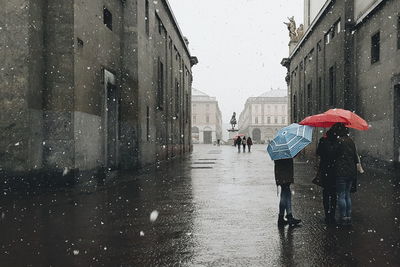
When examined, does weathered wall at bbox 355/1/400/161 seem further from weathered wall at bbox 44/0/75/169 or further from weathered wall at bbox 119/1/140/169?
weathered wall at bbox 44/0/75/169

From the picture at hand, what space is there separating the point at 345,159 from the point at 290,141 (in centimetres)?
101

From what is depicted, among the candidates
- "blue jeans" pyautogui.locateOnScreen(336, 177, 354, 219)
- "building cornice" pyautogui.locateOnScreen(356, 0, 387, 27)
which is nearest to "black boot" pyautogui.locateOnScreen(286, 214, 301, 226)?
"blue jeans" pyautogui.locateOnScreen(336, 177, 354, 219)

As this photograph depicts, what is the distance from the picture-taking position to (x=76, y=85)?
11.3 m

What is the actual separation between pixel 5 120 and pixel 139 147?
713 cm

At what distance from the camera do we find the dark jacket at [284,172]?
6.30 meters

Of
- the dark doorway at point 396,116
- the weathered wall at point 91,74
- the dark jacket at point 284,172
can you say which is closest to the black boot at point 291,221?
the dark jacket at point 284,172

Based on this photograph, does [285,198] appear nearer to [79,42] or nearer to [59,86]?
[59,86]

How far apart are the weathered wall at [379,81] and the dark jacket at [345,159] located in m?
10.1

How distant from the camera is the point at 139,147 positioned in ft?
54.5

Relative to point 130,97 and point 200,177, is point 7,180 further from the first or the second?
point 130,97

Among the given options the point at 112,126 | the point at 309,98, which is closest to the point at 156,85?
the point at 112,126

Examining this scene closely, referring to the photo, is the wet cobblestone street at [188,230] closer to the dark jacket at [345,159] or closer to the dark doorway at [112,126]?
the dark jacket at [345,159]

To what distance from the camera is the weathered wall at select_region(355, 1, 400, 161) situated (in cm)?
1545

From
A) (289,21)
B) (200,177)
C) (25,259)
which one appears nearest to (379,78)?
(200,177)
